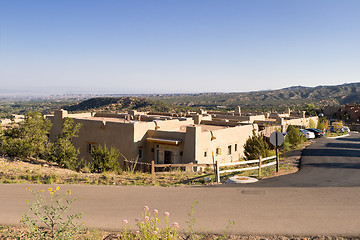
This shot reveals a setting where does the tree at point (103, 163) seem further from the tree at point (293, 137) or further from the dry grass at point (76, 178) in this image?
the tree at point (293, 137)

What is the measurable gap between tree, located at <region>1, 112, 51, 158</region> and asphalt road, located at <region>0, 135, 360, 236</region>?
8446 mm

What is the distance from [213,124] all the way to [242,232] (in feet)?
80.2

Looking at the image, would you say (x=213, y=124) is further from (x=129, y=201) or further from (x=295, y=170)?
(x=129, y=201)

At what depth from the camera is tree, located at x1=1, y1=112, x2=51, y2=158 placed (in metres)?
18.6

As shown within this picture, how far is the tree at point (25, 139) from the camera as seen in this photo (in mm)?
18578

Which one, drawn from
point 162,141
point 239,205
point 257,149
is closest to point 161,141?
point 162,141

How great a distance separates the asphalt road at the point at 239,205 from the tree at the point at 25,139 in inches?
333

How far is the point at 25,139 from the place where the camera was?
19031 mm

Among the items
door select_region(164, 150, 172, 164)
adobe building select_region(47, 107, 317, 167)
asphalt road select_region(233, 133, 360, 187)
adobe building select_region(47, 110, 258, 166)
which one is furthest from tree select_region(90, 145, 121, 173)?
asphalt road select_region(233, 133, 360, 187)

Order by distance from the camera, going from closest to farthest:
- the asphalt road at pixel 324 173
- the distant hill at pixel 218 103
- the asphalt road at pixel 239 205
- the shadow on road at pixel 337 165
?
1. the asphalt road at pixel 239 205
2. the asphalt road at pixel 324 173
3. the shadow on road at pixel 337 165
4. the distant hill at pixel 218 103

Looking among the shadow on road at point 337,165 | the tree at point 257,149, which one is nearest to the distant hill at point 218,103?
the tree at point 257,149

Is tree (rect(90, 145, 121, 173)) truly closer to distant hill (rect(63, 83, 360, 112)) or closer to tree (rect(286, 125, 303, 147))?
tree (rect(286, 125, 303, 147))

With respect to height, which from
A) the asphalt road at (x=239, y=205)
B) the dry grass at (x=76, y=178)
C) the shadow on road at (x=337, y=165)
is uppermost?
the asphalt road at (x=239, y=205)

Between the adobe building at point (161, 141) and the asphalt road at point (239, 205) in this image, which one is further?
the adobe building at point (161, 141)
